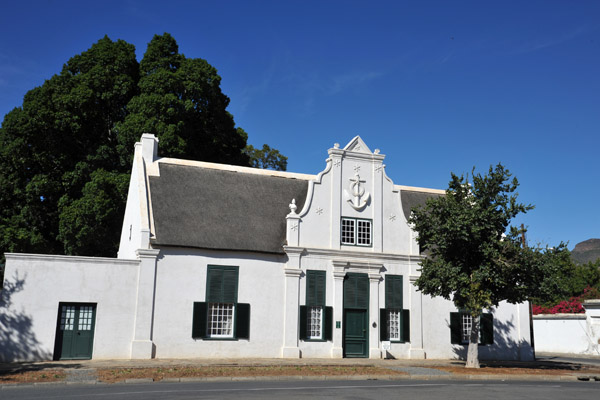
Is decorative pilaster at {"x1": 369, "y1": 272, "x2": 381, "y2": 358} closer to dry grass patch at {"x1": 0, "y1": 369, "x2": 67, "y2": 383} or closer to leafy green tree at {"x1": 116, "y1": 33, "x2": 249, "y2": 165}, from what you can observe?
dry grass patch at {"x1": 0, "y1": 369, "x2": 67, "y2": 383}

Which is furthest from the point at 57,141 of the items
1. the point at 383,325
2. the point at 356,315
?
the point at 383,325

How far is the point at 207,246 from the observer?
75.3 ft

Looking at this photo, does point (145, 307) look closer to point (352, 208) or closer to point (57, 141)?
point (352, 208)

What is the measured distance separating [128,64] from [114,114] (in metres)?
3.18

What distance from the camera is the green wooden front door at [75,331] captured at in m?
20.7

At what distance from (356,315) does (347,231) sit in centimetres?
377

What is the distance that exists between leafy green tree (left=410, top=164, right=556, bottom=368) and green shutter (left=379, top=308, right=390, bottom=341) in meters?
3.69

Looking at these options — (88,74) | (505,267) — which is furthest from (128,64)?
(505,267)

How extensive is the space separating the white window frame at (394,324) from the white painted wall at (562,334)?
15239mm

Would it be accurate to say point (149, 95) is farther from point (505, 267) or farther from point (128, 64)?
point (505, 267)

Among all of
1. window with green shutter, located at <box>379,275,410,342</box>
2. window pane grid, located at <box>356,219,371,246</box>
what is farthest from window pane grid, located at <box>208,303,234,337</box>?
window with green shutter, located at <box>379,275,410,342</box>

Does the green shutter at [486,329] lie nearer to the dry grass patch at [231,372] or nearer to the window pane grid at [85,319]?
the dry grass patch at [231,372]

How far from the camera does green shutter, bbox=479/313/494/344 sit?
88.3 ft

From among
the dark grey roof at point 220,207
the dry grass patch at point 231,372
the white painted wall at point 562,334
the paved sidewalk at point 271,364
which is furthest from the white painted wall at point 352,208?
the white painted wall at point 562,334
